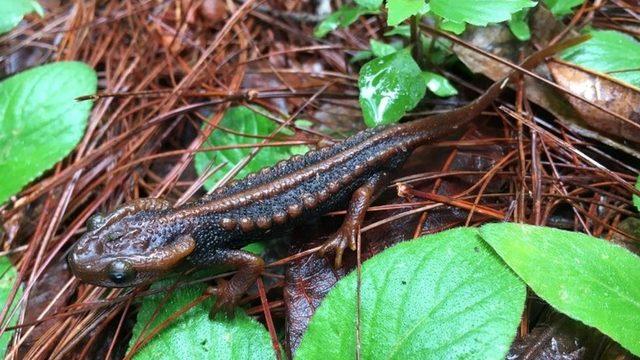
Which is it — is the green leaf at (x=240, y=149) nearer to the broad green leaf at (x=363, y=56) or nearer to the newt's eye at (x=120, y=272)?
the broad green leaf at (x=363, y=56)

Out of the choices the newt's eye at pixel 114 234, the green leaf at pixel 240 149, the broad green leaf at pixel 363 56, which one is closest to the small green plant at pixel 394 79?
the broad green leaf at pixel 363 56

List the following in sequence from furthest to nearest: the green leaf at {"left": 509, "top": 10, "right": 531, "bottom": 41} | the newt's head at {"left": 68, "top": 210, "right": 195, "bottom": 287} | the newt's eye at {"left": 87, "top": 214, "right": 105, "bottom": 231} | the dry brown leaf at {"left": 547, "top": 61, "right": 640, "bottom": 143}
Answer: the green leaf at {"left": 509, "top": 10, "right": 531, "bottom": 41} < the dry brown leaf at {"left": 547, "top": 61, "right": 640, "bottom": 143} < the newt's eye at {"left": 87, "top": 214, "right": 105, "bottom": 231} < the newt's head at {"left": 68, "top": 210, "right": 195, "bottom": 287}

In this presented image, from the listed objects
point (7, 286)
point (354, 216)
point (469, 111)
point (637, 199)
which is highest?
point (469, 111)

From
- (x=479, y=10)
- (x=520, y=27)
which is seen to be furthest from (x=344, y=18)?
(x=520, y=27)

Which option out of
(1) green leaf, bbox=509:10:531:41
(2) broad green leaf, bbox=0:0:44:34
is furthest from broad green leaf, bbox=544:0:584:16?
(2) broad green leaf, bbox=0:0:44:34

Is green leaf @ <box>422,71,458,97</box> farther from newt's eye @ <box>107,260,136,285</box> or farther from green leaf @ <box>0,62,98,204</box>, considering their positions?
green leaf @ <box>0,62,98,204</box>

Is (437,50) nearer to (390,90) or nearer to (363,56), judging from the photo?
(363,56)
